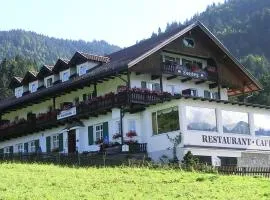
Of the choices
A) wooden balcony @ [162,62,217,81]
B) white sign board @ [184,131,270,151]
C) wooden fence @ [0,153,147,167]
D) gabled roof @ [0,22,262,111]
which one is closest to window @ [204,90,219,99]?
wooden balcony @ [162,62,217,81]

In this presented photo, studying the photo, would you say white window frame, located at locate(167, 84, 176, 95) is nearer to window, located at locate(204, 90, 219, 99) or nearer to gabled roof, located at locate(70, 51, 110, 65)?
window, located at locate(204, 90, 219, 99)

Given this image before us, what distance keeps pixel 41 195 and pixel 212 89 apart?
32.6 meters

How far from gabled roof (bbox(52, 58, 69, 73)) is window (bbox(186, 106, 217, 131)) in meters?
16.2

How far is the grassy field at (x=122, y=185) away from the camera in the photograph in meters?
20.5

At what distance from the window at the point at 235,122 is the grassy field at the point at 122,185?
12669 millimetres

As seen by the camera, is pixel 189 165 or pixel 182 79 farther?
pixel 182 79

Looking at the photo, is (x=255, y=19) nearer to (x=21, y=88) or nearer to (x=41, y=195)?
(x=21, y=88)

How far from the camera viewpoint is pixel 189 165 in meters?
31.5

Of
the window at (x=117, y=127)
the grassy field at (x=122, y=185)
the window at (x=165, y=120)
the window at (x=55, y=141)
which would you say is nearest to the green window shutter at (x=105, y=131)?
the window at (x=117, y=127)

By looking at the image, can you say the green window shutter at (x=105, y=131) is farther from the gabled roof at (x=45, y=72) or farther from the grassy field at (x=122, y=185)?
the grassy field at (x=122, y=185)

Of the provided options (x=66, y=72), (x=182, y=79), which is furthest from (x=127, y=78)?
(x=66, y=72)

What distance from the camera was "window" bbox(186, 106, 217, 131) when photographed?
3886 centimetres

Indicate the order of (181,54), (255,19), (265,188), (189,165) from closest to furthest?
(265,188)
(189,165)
(181,54)
(255,19)

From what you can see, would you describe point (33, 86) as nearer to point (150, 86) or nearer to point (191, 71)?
point (150, 86)
